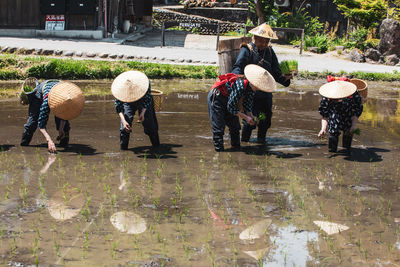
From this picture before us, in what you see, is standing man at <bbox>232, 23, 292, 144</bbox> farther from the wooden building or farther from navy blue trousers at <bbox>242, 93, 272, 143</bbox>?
the wooden building

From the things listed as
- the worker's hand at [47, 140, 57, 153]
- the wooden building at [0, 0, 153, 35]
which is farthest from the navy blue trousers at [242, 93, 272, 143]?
the wooden building at [0, 0, 153, 35]

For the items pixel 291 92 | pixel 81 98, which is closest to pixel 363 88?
pixel 81 98

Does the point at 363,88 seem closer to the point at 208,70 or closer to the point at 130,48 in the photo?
the point at 208,70

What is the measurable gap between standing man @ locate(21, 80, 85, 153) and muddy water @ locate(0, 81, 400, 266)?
0.35 m

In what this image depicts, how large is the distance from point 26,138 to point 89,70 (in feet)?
25.6

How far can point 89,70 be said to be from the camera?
15.9 metres

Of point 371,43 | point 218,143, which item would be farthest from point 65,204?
point 371,43

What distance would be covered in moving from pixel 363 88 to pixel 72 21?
1838 centimetres

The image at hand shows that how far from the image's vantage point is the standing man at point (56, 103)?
7520mm

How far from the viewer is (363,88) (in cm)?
859

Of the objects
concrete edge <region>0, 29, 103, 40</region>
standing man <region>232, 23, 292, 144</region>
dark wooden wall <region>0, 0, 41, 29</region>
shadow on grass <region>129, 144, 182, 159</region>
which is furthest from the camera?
Result: dark wooden wall <region>0, 0, 41, 29</region>

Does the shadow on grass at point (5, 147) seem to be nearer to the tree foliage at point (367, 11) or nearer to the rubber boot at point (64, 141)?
the rubber boot at point (64, 141)

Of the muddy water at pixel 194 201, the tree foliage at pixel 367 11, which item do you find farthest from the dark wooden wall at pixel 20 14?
the muddy water at pixel 194 201

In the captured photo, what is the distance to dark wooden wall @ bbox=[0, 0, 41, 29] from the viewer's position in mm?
24531
